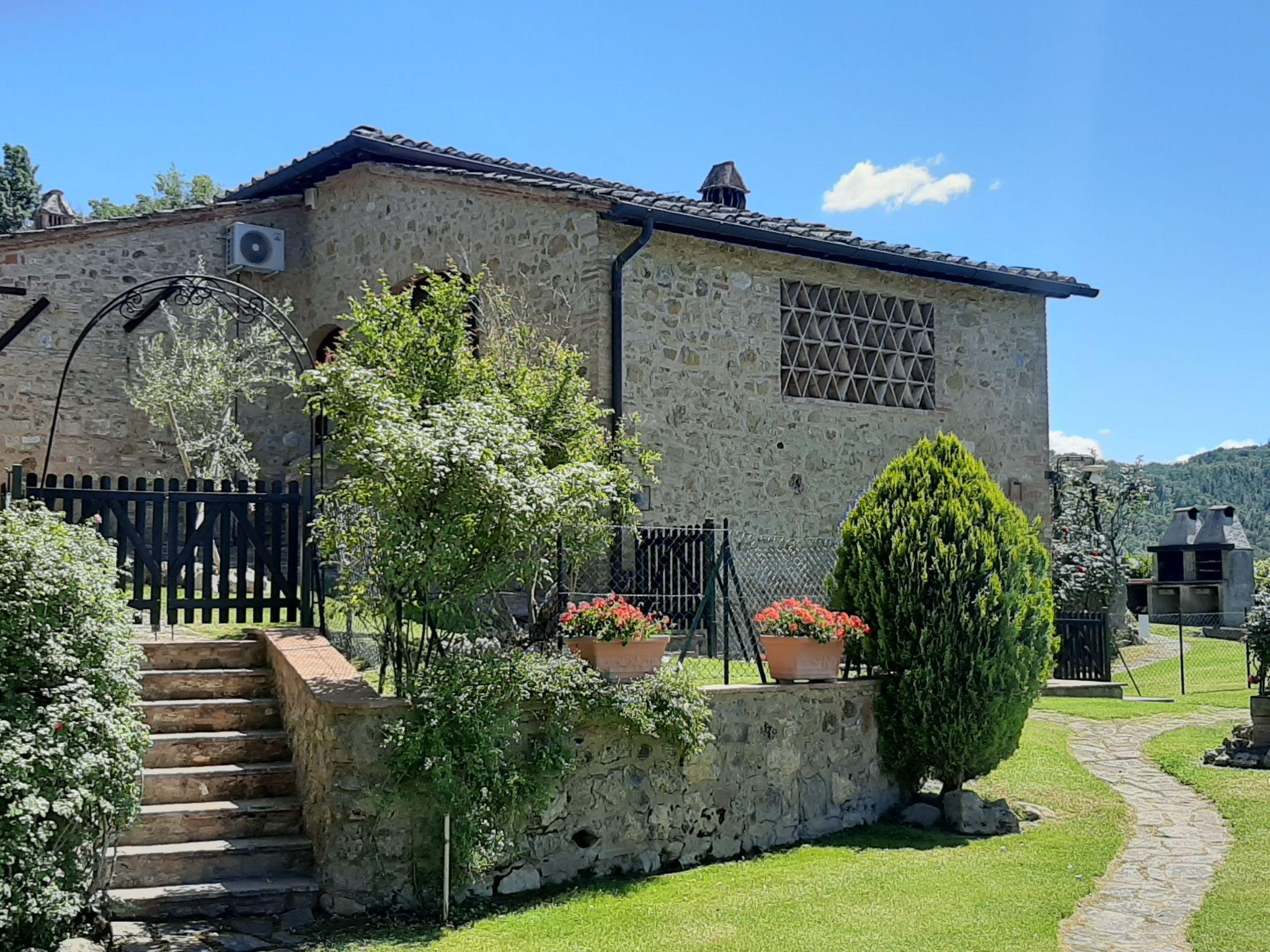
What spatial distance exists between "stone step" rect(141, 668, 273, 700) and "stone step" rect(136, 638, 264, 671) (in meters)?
0.05

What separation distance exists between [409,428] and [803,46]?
30.1 ft

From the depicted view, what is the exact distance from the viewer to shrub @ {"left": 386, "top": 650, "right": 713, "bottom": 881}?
6707mm

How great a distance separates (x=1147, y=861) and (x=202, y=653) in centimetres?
663

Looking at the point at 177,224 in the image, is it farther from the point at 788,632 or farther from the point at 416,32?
the point at 788,632

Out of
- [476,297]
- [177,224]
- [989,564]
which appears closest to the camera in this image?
[989,564]

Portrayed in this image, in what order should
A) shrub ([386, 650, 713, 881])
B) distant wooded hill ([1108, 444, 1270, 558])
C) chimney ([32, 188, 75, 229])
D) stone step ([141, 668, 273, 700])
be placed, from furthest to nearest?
distant wooded hill ([1108, 444, 1270, 558])
chimney ([32, 188, 75, 229])
stone step ([141, 668, 273, 700])
shrub ([386, 650, 713, 881])

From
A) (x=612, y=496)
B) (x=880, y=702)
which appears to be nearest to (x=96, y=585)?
(x=612, y=496)

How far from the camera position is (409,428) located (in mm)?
7012

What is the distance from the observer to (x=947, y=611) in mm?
9016

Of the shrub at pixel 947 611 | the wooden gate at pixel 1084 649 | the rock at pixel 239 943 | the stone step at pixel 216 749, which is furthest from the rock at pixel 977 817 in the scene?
the wooden gate at pixel 1084 649

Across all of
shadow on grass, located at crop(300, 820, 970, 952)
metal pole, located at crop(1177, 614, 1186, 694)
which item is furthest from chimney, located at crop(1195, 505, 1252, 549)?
shadow on grass, located at crop(300, 820, 970, 952)

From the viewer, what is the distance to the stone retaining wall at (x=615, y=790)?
676 cm

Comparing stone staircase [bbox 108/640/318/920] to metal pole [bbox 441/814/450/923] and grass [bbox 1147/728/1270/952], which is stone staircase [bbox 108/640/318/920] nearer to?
metal pole [bbox 441/814/450/923]

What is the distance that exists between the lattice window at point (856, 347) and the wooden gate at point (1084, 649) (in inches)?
152
